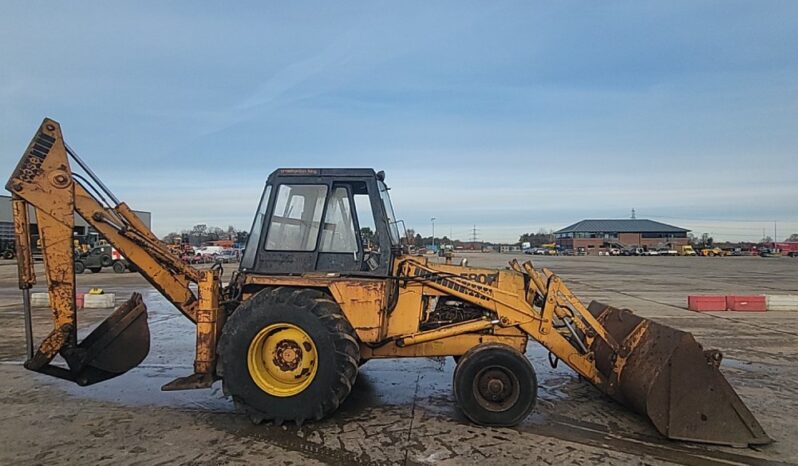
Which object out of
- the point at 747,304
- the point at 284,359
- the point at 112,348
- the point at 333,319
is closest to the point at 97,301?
the point at 112,348

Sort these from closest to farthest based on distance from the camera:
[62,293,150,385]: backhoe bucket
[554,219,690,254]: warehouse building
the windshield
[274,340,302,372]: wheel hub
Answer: [274,340,302,372]: wheel hub < [62,293,150,385]: backhoe bucket < the windshield < [554,219,690,254]: warehouse building

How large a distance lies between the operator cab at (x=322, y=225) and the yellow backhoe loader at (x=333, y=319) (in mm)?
13

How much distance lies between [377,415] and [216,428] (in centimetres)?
161

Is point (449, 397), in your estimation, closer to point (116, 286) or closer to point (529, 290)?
point (529, 290)

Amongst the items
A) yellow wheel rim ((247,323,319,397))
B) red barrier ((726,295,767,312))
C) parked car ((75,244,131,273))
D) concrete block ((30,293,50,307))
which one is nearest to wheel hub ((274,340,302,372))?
yellow wheel rim ((247,323,319,397))

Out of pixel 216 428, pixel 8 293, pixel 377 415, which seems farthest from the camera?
pixel 8 293

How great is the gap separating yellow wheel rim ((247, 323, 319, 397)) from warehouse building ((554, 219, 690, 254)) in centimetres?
11747

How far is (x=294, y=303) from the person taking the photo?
18.3 feet

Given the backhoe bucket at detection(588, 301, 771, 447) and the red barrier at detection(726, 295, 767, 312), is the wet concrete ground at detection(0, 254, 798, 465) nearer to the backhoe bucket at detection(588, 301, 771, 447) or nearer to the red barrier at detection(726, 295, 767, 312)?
the backhoe bucket at detection(588, 301, 771, 447)

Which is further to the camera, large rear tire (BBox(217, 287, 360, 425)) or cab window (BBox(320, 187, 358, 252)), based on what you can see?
cab window (BBox(320, 187, 358, 252))

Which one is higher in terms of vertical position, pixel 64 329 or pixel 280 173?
pixel 280 173

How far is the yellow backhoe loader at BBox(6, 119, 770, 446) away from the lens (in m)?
5.46

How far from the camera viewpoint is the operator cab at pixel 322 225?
6.05 m

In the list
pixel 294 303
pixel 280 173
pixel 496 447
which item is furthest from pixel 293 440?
pixel 280 173
